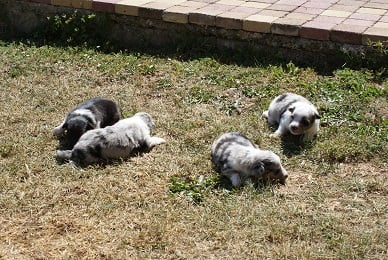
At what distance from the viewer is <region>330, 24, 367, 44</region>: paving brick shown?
6535 mm

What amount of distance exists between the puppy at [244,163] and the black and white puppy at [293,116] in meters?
0.54

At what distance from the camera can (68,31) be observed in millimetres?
7875

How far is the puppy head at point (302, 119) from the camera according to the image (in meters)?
5.16

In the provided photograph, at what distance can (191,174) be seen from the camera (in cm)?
480

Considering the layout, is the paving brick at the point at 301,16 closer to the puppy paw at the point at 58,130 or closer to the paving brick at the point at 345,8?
the paving brick at the point at 345,8

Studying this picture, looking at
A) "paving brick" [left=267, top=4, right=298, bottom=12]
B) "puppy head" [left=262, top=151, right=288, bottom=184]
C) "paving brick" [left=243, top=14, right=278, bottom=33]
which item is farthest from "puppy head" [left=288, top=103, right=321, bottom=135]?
"paving brick" [left=267, top=4, right=298, bottom=12]

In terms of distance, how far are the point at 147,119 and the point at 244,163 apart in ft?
4.14

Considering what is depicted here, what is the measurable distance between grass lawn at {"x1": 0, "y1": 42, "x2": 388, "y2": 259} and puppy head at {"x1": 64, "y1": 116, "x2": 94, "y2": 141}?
0.23 m

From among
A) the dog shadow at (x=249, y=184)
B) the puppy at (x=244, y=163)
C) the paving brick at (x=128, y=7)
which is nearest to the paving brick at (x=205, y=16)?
the paving brick at (x=128, y=7)

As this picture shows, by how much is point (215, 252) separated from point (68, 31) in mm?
4872

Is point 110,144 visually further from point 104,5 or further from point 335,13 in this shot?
point 335,13

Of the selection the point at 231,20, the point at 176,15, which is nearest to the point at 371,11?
the point at 231,20

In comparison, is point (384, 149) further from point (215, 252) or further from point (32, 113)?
point (32, 113)

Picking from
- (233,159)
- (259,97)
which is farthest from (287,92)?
(233,159)
